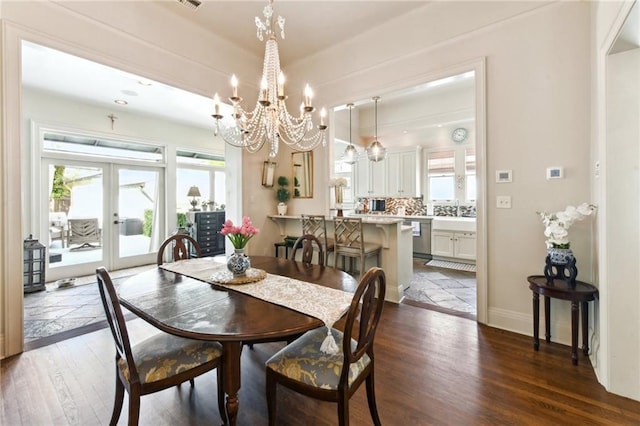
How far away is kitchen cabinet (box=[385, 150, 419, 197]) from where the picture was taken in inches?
244

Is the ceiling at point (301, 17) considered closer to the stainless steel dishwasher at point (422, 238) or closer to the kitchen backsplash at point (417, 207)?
the stainless steel dishwasher at point (422, 238)

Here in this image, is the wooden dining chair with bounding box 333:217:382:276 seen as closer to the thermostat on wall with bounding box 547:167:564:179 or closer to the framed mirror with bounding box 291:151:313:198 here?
the framed mirror with bounding box 291:151:313:198

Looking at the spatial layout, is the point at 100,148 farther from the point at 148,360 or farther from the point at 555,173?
the point at 555,173

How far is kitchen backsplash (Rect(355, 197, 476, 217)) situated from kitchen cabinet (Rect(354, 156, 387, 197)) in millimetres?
185

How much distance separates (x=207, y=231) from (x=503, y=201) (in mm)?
5556

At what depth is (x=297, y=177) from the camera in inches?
174

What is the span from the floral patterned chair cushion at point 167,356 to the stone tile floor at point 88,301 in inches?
75.7

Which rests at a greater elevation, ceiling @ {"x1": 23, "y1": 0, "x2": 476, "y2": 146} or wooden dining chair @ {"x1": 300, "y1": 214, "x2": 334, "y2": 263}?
ceiling @ {"x1": 23, "y1": 0, "x2": 476, "y2": 146}

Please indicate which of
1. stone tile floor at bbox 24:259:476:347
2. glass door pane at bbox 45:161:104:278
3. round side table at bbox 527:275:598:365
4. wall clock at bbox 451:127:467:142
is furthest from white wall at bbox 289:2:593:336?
glass door pane at bbox 45:161:104:278

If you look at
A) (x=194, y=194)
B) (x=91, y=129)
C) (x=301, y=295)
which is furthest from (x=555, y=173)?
(x=91, y=129)

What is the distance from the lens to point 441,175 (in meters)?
6.07

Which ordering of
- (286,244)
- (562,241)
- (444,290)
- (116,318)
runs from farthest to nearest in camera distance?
(286,244) < (444,290) < (562,241) < (116,318)

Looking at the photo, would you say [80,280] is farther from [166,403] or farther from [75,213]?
[166,403]

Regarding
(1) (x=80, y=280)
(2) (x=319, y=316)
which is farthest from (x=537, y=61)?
(1) (x=80, y=280)
